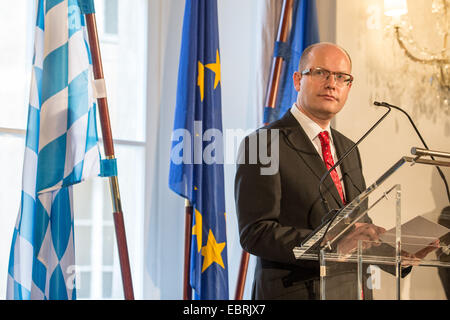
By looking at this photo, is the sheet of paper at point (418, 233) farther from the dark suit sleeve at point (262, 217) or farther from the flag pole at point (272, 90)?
the flag pole at point (272, 90)

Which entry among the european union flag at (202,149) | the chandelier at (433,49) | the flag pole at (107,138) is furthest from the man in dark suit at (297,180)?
the chandelier at (433,49)

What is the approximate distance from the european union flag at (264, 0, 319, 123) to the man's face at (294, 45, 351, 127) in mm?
778

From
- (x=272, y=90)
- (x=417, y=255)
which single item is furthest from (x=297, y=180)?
(x=272, y=90)

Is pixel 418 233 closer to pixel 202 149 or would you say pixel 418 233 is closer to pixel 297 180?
pixel 297 180

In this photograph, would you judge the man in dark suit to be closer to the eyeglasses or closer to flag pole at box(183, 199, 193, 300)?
the eyeglasses

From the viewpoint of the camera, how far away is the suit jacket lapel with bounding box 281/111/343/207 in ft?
9.30

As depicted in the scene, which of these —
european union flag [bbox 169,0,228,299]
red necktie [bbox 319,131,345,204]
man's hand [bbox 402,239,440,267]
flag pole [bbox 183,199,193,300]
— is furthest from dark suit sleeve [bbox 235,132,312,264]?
flag pole [bbox 183,199,193,300]

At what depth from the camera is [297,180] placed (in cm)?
283

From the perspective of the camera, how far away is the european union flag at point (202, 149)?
3.60m

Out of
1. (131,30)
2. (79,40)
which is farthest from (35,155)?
(131,30)

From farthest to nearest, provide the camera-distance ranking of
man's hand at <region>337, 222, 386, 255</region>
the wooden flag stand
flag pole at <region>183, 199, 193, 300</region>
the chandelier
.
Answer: the chandelier < flag pole at <region>183, 199, 193, 300</region> < the wooden flag stand < man's hand at <region>337, 222, 386, 255</region>

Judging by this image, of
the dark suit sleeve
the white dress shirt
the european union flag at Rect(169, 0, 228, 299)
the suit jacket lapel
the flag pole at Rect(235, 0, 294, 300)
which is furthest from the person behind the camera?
the flag pole at Rect(235, 0, 294, 300)

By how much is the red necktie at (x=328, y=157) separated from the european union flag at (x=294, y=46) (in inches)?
34.8

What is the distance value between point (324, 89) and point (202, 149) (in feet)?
2.87
